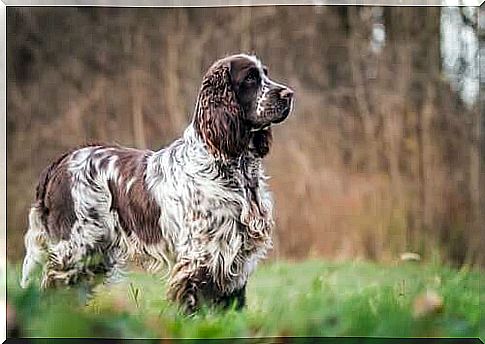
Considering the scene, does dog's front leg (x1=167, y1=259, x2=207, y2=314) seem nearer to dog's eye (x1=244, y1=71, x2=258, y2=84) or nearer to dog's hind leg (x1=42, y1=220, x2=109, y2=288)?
dog's hind leg (x1=42, y1=220, x2=109, y2=288)

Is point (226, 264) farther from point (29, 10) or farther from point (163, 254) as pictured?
point (29, 10)

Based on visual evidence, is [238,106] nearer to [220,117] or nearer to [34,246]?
[220,117]

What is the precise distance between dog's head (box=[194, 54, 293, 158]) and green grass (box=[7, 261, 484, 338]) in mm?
395

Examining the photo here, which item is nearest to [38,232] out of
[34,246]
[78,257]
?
[34,246]

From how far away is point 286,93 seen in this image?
2.34m

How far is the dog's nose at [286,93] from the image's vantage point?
7.66 ft

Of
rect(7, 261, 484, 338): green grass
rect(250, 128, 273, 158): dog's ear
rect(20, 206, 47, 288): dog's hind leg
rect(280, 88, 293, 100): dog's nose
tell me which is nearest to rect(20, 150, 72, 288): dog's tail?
rect(20, 206, 47, 288): dog's hind leg

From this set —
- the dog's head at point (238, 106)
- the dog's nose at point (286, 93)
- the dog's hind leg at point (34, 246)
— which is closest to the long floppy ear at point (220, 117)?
the dog's head at point (238, 106)

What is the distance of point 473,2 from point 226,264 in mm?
1136

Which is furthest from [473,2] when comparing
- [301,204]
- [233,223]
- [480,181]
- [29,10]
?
[29,10]

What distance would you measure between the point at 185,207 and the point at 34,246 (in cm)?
49

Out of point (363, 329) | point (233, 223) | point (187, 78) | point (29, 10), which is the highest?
point (29, 10)

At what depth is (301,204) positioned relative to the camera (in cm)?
236

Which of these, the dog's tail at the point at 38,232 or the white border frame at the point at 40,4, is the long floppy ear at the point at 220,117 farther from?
the dog's tail at the point at 38,232
